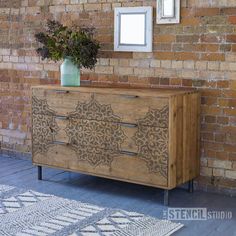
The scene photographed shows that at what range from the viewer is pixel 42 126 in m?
4.58

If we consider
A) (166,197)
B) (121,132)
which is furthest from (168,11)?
(166,197)

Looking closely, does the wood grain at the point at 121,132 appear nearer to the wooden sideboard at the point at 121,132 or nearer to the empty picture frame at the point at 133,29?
the wooden sideboard at the point at 121,132

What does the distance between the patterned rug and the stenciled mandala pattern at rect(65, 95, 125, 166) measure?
474 mm

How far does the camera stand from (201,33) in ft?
14.0

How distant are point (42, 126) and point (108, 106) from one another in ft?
2.58

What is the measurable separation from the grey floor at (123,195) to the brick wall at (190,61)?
0.33 meters

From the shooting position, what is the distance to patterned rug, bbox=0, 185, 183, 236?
A: 3.40 meters

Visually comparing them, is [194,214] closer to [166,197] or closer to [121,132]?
[166,197]

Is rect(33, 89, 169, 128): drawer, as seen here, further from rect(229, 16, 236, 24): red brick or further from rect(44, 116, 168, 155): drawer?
rect(229, 16, 236, 24): red brick

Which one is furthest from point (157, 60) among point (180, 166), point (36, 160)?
point (36, 160)

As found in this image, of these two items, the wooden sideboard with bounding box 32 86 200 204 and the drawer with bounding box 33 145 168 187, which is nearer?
the wooden sideboard with bounding box 32 86 200 204

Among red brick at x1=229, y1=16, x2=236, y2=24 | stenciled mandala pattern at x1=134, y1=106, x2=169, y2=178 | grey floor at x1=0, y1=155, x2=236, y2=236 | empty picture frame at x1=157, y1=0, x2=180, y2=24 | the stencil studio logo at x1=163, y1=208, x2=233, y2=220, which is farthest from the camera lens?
empty picture frame at x1=157, y1=0, x2=180, y2=24

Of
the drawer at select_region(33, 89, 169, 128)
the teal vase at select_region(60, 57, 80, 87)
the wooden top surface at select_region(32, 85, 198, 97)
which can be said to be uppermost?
the teal vase at select_region(60, 57, 80, 87)

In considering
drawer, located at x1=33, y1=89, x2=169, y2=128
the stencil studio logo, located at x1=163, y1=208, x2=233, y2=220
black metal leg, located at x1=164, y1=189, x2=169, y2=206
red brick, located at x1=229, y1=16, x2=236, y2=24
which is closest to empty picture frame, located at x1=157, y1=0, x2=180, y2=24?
red brick, located at x1=229, y1=16, x2=236, y2=24
